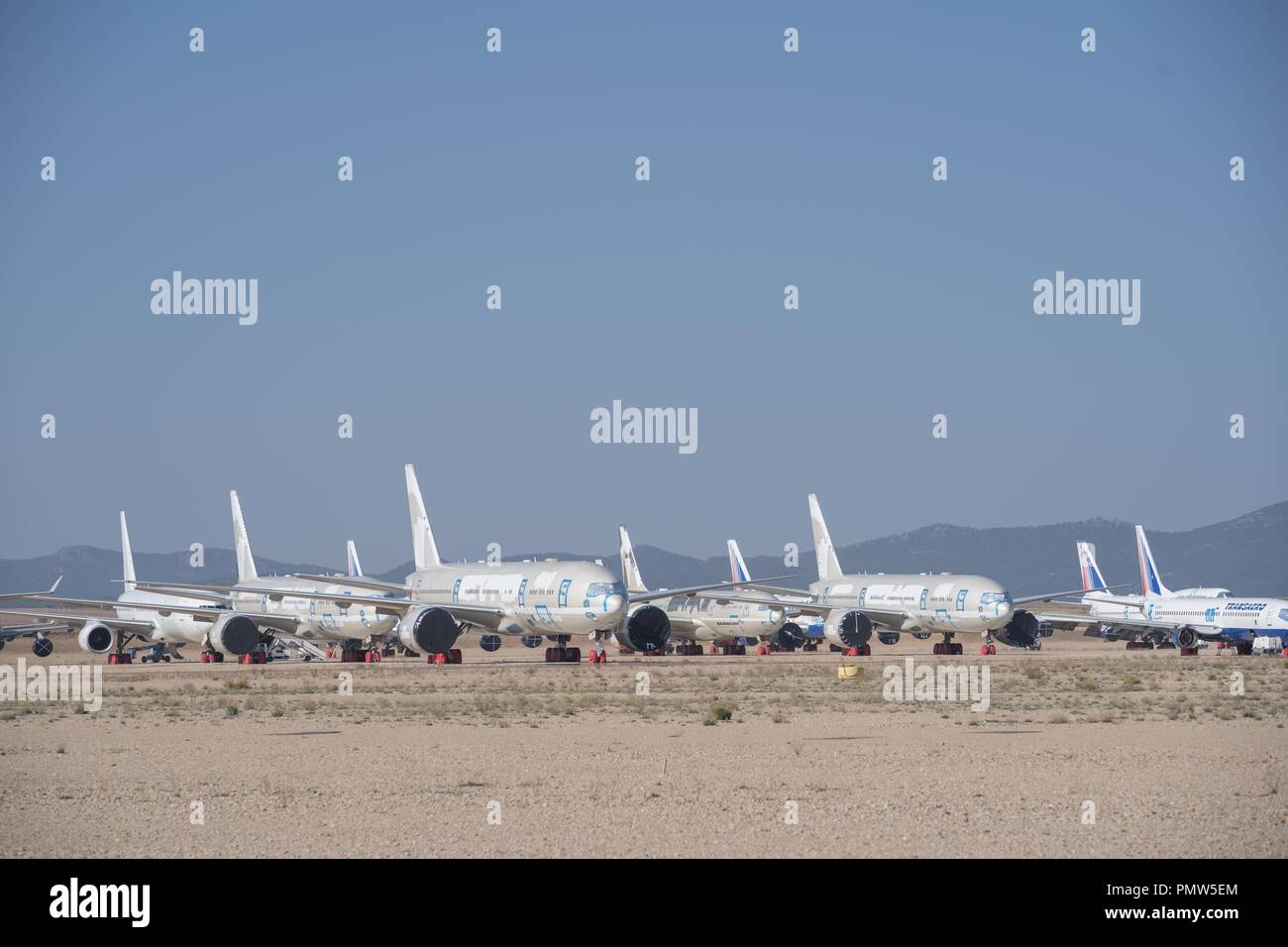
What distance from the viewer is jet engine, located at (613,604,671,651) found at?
6044 centimetres

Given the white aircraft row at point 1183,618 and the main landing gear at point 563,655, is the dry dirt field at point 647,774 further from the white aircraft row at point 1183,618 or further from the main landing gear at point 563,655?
the white aircraft row at point 1183,618

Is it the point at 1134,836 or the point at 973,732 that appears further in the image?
the point at 973,732

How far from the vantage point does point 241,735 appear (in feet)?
93.7

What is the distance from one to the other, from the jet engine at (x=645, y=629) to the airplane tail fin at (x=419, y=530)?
49.5 ft

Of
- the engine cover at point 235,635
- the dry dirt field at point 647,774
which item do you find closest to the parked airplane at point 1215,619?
the dry dirt field at point 647,774

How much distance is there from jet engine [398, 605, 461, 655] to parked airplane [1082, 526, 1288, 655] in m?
39.5

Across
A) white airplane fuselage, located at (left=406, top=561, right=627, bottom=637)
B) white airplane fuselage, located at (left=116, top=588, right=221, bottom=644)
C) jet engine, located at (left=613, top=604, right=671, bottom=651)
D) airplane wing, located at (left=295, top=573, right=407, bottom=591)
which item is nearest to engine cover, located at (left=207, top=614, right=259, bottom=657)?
airplane wing, located at (left=295, top=573, right=407, bottom=591)

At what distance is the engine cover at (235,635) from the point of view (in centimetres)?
6438

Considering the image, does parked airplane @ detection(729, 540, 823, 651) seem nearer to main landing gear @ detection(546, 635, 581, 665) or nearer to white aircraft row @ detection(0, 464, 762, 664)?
white aircraft row @ detection(0, 464, 762, 664)

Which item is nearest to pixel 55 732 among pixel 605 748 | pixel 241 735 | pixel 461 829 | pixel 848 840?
pixel 241 735

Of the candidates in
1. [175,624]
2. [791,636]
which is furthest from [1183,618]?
[175,624]

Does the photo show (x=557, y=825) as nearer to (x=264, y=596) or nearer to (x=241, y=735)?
(x=241, y=735)

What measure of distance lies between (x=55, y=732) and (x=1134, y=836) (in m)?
22.3
